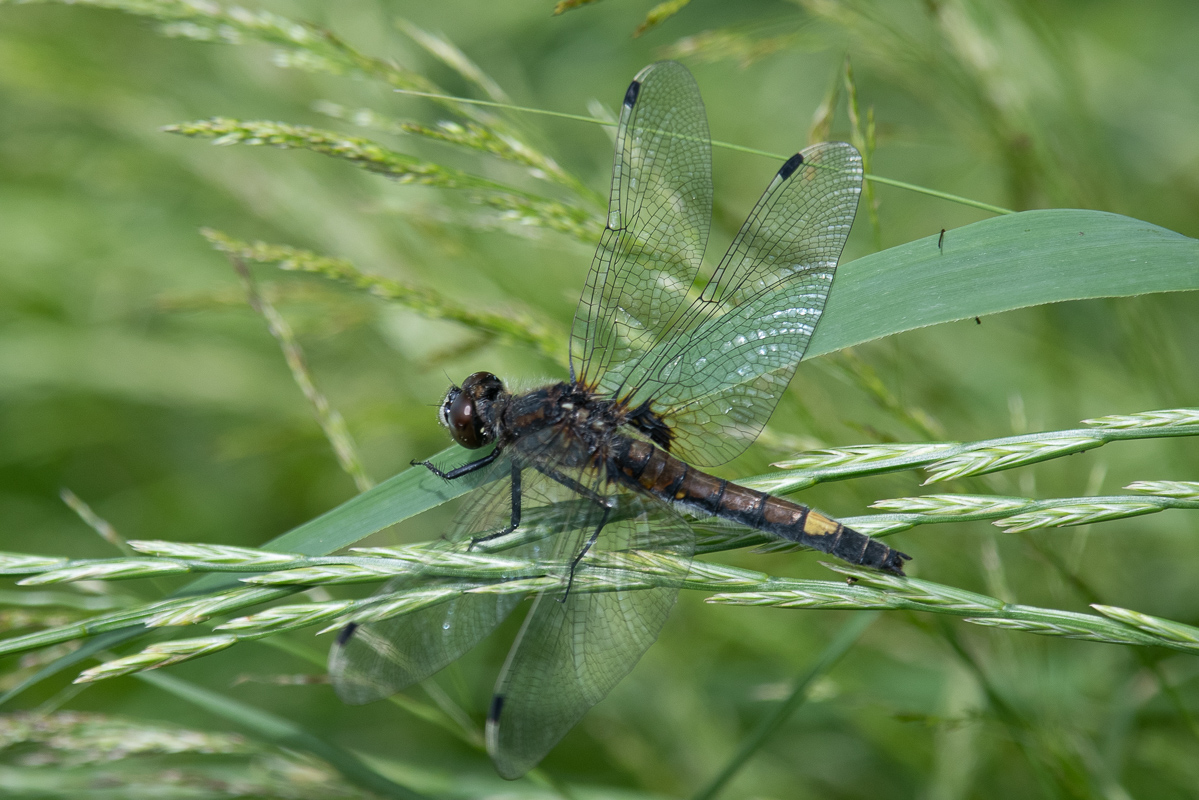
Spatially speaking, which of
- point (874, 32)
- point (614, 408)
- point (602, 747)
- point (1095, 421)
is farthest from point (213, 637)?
point (874, 32)

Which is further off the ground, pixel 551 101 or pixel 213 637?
pixel 551 101

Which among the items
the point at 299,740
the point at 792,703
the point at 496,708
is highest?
the point at 792,703

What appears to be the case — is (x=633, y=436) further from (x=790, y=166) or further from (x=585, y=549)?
(x=790, y=166)

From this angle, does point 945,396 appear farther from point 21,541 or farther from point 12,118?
point 12,118

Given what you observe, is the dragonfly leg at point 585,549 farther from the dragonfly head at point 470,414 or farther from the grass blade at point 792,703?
the grass blade at point 792,703

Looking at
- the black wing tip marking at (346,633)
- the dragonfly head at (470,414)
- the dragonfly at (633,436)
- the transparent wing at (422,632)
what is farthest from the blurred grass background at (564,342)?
the black wing tip marking at (346,633)

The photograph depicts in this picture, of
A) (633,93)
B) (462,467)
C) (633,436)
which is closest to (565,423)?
(633,436)
